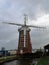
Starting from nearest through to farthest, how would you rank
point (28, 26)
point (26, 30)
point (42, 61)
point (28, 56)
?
point (42, 61) < point (28, 56) < point (26, 30) < point (28, 26)

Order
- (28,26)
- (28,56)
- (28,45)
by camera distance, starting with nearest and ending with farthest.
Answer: (28,56) → (28,45) → (28,26)

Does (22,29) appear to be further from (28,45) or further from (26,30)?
(28,45)

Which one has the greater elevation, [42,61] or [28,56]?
[42,61]

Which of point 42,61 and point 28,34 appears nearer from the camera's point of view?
point 42,61

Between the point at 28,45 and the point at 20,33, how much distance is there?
31.2 ft

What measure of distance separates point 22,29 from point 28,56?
1095 inches

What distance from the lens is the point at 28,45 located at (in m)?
80.9

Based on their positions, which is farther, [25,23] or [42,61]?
[25,23]

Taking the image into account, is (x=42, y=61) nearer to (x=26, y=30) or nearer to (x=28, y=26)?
(x=26, y=30)

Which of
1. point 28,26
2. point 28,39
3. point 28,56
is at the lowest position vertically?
point 28,56

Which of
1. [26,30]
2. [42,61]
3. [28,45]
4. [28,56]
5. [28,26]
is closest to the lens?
[42,61]

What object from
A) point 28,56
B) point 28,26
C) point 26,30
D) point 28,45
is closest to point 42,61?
point 28,56

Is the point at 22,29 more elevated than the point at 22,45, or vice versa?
the point at 22,29

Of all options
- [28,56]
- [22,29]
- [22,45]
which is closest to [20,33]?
[22,29]
